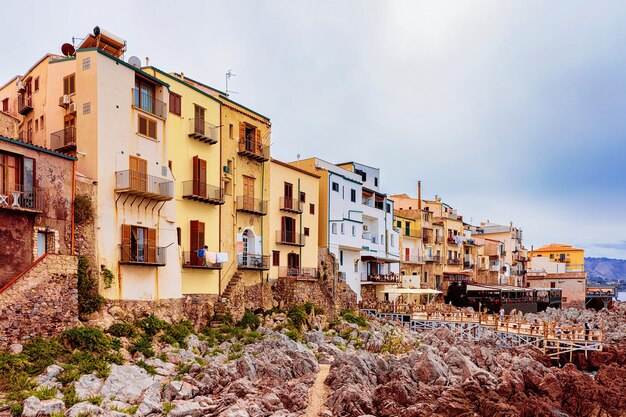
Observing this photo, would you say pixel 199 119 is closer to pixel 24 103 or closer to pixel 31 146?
pixel 24 103

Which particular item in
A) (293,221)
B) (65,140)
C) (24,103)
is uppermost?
(24,103)

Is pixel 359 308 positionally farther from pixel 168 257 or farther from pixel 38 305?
pixel 38 305

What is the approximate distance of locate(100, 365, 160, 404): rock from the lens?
904 inches

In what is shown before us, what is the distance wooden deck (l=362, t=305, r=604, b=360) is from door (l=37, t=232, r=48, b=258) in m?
33.0

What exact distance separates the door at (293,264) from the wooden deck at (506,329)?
11.2 meters

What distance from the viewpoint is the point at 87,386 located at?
74.9 feet

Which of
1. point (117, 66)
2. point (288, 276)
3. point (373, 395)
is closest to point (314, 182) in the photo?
point (288, 276)

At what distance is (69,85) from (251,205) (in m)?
15.7

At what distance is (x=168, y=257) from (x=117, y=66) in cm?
1123

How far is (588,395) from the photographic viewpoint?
26.3 meters

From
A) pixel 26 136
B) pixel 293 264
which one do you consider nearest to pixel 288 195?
pixel 293 264

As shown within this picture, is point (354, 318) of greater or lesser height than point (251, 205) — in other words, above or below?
below

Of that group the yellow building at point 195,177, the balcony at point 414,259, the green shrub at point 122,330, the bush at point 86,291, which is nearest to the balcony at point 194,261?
the yellow building at point 195,177

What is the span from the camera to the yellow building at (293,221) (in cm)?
4556
